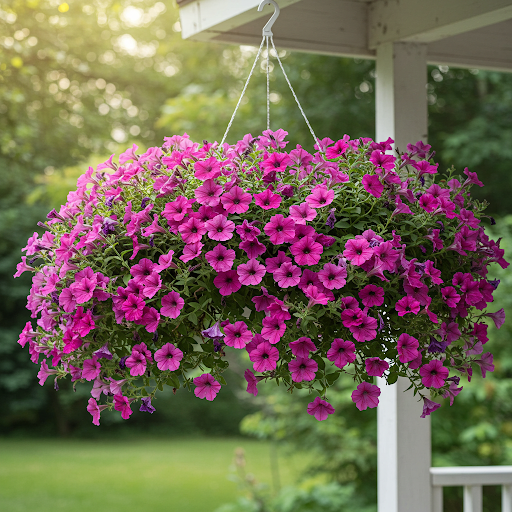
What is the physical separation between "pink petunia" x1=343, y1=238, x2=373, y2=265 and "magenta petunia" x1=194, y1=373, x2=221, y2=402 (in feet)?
0.96

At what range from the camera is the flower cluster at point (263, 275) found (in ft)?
3.32

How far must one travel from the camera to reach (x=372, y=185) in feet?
3.57

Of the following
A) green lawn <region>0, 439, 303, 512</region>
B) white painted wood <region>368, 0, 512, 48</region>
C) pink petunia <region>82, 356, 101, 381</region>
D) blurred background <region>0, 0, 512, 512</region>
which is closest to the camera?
pink petunia <region>82, 356, 101, 381</region>

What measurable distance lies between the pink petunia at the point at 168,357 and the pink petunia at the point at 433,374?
40 centimetres

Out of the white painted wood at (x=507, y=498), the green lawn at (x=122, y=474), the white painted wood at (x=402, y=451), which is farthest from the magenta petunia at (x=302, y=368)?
the green lawn at (x=122, y=474)

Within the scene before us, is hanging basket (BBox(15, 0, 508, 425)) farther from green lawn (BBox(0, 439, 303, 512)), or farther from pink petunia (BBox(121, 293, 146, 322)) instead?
green lawn (BBox(0, 439, 303, 512))

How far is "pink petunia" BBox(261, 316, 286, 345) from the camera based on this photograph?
3.23ft

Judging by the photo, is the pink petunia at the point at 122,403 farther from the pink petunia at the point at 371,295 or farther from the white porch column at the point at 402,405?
the white porch column at the point at 402,405

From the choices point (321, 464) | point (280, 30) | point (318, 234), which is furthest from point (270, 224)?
point (321, 464)

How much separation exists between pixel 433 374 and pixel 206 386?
0.38m

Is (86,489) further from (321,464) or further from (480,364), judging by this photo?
(480,364)

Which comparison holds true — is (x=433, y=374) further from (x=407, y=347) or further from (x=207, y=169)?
(x=207, y=169)

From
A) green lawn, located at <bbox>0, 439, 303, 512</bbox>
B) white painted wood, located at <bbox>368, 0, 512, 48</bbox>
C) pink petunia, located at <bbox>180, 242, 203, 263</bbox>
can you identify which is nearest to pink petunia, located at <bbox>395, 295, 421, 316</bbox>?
pink petunia, located at <bbox>180, 242, 203, 263</bbox>

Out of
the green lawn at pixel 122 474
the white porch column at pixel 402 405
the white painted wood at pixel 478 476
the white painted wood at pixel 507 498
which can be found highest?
the white porch column at pixel 402 405
